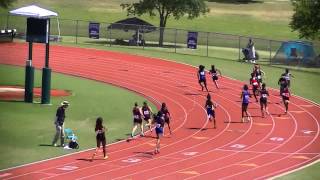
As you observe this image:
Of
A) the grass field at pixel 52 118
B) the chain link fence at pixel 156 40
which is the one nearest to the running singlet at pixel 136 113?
the grass field at pixel 52 118

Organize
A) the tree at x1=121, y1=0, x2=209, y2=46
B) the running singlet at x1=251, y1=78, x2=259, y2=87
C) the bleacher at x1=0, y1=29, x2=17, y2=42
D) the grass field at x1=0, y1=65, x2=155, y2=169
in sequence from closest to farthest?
the grass field at x1=0, y1=65, x2=155, y2=169 < the running singlet at x1=251, y1=78, x2=259, y2=87 < the bleacher at x1=0, y1=29, x2=17, y2=42 < the tree at x1=121, y1=0, x2=209, y2=46

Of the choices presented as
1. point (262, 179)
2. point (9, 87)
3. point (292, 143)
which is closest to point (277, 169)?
point (262, 179)

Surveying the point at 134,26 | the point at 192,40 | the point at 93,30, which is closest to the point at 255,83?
the point at 192,40

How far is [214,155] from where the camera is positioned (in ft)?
74.3

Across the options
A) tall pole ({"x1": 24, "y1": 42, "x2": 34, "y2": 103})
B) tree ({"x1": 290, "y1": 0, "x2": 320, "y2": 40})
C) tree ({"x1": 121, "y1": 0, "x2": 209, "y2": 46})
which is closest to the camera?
tall pole ({"x1": 24, "y1": 42, "x2": 34, "y2": 103})

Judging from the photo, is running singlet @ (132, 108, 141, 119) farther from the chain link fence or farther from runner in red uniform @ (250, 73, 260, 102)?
the chain link fence

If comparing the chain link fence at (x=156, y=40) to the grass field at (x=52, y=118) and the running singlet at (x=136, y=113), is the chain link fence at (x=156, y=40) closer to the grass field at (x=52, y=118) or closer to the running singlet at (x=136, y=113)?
the grass field at (x=52, y=118)

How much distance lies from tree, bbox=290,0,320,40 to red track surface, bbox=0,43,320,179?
12644 millimetres

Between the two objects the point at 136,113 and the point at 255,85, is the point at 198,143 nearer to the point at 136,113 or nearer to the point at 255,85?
the point at 136,113

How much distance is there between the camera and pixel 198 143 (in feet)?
80.1

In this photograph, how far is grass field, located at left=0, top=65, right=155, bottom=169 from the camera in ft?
71.6

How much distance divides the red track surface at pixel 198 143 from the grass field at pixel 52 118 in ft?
3.51

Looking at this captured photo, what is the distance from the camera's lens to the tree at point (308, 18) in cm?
4944

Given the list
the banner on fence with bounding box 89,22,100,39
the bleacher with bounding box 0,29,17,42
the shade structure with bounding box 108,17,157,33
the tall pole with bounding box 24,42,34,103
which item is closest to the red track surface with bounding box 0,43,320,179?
the tall pole with bounding box 24,42,34,103
